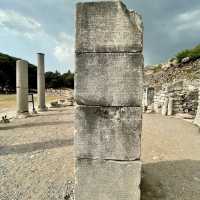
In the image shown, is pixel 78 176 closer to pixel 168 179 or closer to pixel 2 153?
pixel 168 179

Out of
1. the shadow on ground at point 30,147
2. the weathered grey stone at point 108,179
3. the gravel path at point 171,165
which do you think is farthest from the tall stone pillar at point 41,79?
the weathered grey stone at point 108,179

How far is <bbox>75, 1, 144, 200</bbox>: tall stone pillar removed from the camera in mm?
2781

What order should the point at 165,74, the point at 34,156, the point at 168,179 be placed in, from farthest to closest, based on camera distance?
the point at 165,74 < the point at 34,156 < the point at 168,179

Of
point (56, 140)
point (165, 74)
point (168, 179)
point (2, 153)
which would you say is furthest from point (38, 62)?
point (165, 74)

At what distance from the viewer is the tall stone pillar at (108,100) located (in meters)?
2.78

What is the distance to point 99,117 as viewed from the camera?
9.50 feet

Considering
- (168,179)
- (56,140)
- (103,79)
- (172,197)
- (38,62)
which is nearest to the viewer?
(103,79)

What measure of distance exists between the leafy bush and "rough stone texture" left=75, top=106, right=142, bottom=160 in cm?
2572

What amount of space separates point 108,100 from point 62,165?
2778 millimetres

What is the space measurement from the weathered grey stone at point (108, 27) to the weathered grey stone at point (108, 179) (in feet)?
5.28

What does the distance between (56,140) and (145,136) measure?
3.44m

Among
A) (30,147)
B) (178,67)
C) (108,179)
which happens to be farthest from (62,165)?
(178,67)

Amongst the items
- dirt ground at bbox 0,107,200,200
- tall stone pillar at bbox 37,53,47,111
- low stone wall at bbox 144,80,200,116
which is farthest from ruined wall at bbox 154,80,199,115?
tall stone pillar at bbox 37,53,47,111

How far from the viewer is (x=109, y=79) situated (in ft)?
9.29
